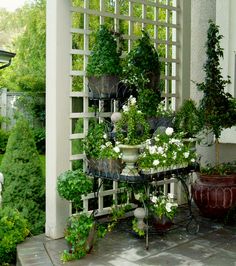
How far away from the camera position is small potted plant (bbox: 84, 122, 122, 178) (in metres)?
3.41

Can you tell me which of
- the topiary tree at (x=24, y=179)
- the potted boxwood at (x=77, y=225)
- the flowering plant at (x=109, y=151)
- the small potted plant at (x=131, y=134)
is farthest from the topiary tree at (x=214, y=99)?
the topiary tree at (x=24, y=179)

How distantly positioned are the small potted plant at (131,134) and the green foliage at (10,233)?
998mm

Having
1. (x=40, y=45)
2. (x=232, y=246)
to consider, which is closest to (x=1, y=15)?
(x=40, y=45)

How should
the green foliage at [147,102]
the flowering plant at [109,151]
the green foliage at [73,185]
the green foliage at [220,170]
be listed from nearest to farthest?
1. the green foliage at [73,185]
2. the flowering plant at [109,151]
3. the green foliage at [147,102]
4. the green foliage at [220,170]

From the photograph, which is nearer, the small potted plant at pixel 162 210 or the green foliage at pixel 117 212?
the small potted plant at pixel 162 210

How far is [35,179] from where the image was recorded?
4.07m

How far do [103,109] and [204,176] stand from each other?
1164mm

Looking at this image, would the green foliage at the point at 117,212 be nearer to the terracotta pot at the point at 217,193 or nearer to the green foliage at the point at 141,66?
the terracotta pot at the point at 217,193

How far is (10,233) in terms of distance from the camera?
3496mm

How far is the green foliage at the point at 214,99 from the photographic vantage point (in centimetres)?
412

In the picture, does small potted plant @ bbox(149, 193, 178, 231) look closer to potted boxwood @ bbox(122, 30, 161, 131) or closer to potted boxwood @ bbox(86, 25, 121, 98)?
potted boxwood @ bbox(122, 30, 161, 131)

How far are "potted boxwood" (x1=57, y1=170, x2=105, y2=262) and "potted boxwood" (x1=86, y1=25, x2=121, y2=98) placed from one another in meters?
0.76

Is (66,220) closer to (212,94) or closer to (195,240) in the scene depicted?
(195,240)

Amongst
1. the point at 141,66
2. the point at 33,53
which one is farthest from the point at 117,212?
the point at 33,53
